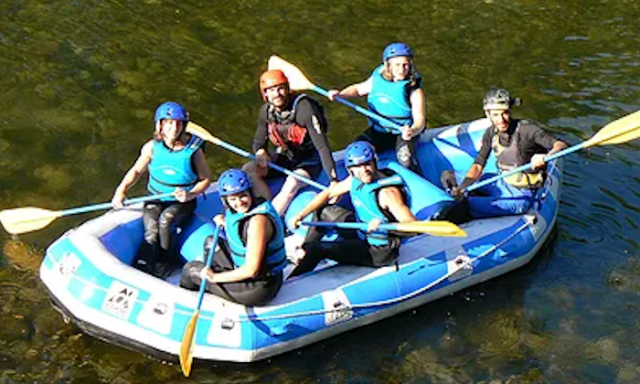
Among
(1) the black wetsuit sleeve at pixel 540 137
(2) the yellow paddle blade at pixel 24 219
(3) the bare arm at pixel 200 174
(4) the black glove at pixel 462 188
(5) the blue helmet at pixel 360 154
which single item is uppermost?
(5) the blue helmet at pixel 360 154

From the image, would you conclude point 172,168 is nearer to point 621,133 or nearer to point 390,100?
point 390,100

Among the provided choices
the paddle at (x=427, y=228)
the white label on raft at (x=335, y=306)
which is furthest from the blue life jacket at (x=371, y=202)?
the white label on raft at (x=335, y=306)

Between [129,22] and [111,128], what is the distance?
274 cm

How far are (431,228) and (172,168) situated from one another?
82.2 inches

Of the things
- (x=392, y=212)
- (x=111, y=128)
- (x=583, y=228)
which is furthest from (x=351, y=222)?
(x=111, y=128)

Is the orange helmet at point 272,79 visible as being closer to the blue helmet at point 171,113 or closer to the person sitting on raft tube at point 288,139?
the person sitting on raft tube at point 288,139

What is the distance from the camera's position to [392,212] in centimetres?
662

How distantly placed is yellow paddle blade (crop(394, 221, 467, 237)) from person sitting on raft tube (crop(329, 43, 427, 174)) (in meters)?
1.62

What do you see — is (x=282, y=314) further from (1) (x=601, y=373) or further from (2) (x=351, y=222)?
(1) (x=601, y=373)

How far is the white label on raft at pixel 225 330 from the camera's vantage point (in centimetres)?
629

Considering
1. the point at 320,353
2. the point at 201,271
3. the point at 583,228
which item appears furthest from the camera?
the point at 583,228

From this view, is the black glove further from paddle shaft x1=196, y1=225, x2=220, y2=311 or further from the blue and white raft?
paddle shaft x1=196, y1=225, x2=220, y2=311

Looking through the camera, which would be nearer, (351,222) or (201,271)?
(201,271)

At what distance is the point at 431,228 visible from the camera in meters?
6.47
